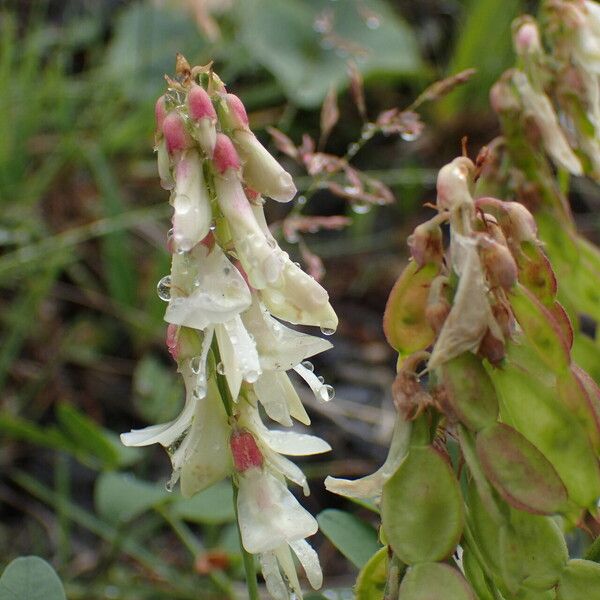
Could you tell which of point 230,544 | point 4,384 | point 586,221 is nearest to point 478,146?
point 586,221

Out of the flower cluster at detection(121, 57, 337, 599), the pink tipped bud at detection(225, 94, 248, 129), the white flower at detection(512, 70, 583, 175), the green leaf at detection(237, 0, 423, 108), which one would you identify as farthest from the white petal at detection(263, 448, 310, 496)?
the green leaf at detection(237, 0, 423, 108)

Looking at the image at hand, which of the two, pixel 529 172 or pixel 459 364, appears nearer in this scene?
pixel 459 364

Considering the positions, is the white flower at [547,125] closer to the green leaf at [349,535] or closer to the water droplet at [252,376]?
the green leaf at [349,535]

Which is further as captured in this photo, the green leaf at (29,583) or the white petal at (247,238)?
the green leaf at (29,583)

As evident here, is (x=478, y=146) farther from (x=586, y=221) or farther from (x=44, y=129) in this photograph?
(x=44, y=129)

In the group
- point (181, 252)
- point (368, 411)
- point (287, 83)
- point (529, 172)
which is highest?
point (181, 252)

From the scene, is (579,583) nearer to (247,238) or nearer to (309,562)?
(309,562)

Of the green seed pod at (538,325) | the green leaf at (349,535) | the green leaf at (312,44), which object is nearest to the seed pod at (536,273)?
the green seed pod at (538,325)
